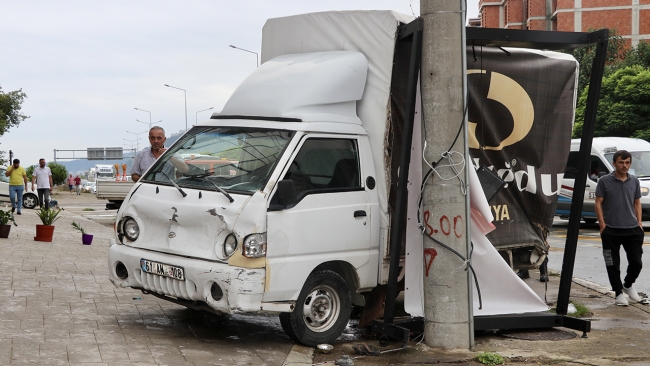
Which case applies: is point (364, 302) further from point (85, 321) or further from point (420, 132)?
point (85, 321)

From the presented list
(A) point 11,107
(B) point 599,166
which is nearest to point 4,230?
(B) point 599,166

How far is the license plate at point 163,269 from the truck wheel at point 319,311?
95 centimetres

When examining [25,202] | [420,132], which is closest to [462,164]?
[420,132]

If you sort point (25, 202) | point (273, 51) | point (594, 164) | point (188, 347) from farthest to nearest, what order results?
point (25, 202), point (594, 164), point (273, 51), point (188, 347)

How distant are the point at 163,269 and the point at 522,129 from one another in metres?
4.14

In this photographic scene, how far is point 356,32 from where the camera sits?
776 cm

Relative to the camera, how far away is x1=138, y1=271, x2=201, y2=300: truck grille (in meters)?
6.80

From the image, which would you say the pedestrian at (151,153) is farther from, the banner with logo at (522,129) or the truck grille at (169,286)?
the banner with logo at (522,129)

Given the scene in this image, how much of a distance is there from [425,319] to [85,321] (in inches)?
123

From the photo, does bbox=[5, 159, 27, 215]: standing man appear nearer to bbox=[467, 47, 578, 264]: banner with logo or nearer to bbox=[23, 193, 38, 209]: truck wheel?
bbox=[23, 193, 38, 209]: truck wheel

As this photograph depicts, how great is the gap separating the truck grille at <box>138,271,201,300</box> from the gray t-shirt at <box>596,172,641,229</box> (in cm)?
546

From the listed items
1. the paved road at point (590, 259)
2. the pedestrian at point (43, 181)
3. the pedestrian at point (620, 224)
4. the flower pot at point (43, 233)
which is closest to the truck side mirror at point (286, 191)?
the pedestrian at point (620, 224)

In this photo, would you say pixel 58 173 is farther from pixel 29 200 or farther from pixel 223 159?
pixel 223 159

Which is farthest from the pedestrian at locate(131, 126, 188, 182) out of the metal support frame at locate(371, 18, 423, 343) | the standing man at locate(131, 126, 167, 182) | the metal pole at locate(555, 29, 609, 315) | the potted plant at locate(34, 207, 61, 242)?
the potted plant at locate(34, 207, 61, 242)
